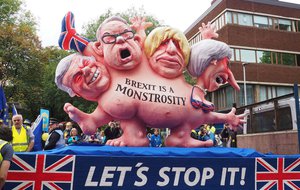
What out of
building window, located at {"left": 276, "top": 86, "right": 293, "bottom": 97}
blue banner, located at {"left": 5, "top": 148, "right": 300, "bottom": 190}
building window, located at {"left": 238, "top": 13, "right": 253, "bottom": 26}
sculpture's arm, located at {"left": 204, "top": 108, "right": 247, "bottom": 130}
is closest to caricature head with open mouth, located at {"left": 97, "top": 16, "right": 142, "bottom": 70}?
sculpture's arm, located at {"left": 204, "top": 108, "right": 247, "bottom": 130}

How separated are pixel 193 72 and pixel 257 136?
5057 millimetres

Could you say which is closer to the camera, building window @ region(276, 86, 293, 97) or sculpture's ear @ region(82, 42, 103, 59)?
sculpture's ear @ region(82, 42, 103, 59)

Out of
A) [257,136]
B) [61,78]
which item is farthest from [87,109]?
[61,78]

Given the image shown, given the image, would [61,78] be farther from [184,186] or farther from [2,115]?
[184,186]

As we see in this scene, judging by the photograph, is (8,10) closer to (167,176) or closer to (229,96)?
(229,96)

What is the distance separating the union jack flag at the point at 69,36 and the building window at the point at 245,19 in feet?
67.8

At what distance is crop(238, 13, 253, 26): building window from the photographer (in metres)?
23.3

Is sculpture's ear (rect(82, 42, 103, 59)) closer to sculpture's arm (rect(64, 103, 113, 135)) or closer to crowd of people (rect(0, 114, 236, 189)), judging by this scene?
sculpture's arm (rect(64, 103, 113, 135))

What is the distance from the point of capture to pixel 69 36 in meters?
4.36

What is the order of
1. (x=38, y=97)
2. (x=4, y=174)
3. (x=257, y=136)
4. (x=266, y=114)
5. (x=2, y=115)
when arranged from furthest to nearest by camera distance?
(x=38, y=97) → (x=257, y=136) → (x=266, y=114) → (x=2, y=115) → (x=4, y=174)

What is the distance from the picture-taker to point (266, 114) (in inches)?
324

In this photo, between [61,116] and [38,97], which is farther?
[61,116]

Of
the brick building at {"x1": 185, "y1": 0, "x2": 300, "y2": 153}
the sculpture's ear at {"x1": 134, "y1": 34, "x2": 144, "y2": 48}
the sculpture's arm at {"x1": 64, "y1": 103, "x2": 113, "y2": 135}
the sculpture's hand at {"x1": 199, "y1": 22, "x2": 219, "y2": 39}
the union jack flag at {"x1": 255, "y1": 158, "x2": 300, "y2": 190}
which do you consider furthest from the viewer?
the brick building at {"x1": 185, "y1": 0, "x2": 300, "y2": 153}

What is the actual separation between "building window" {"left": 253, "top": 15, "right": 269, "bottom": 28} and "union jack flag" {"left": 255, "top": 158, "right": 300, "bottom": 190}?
21.8 metres
